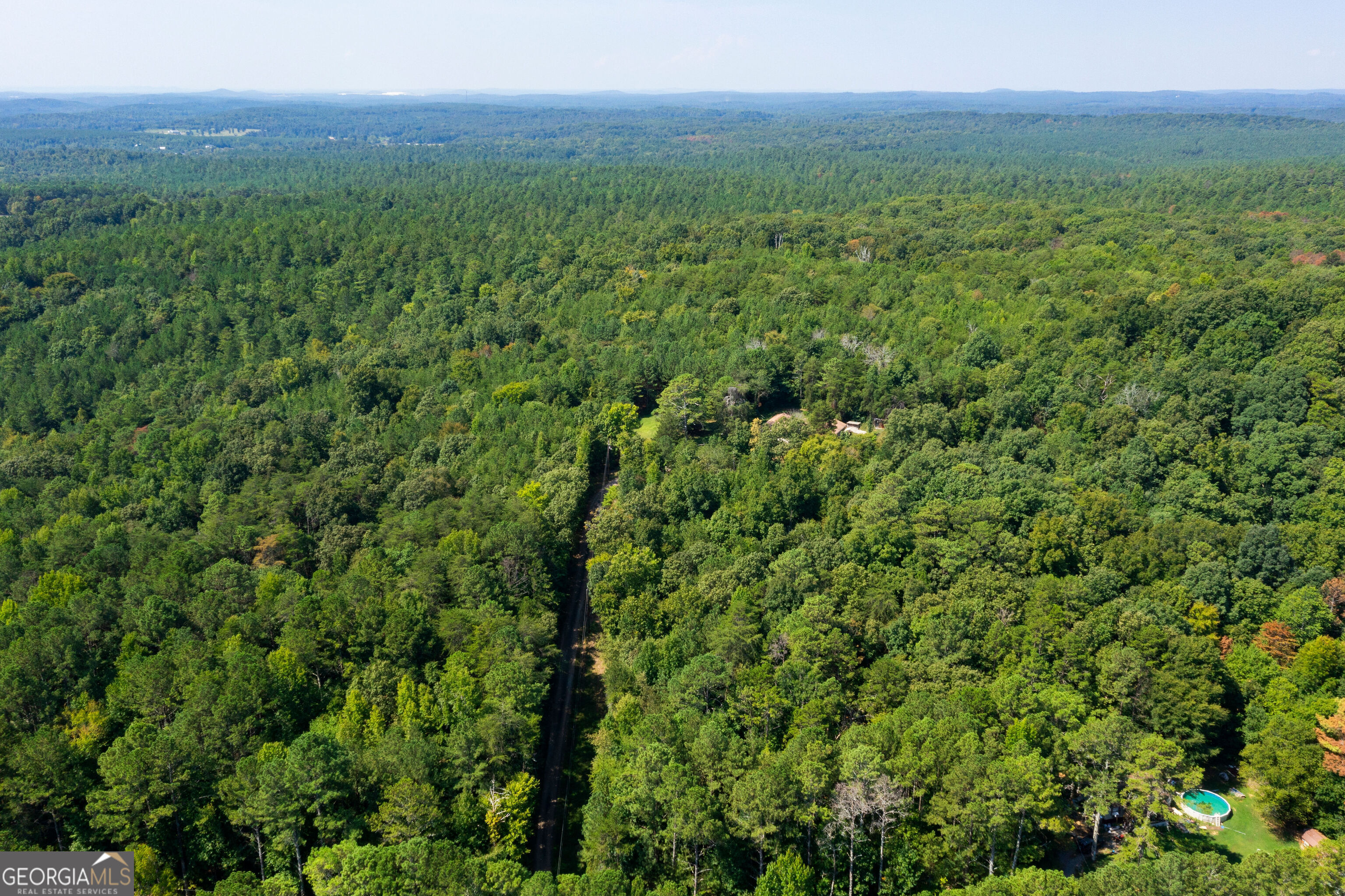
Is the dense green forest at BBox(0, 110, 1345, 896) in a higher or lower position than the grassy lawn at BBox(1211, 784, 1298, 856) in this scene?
higher

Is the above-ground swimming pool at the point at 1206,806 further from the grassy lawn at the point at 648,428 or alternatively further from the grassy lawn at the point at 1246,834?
the grassy lawn at the point at 648,428

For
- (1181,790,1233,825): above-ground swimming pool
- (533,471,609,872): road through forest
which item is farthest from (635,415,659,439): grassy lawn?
(1181,790,1233,825): above-ground swimming pool

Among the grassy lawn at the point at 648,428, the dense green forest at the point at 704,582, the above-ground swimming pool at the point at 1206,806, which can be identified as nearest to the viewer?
the dense green forest at the point at 704,582

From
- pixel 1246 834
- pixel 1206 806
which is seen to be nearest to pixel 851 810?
pixel 1206 806

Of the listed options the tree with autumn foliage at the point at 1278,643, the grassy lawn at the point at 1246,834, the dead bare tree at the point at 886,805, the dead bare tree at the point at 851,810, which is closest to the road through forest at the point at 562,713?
the dead bare tree at the point at 851,810

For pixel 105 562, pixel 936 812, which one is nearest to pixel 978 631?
pixel 936 812

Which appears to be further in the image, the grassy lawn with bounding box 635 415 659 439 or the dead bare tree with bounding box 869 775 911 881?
the grassy lawn with bounding box 635 415 659 439

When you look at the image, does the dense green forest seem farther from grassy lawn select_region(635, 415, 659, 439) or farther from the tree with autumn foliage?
grassy lawn select_region(635, 415, 659, 439)
